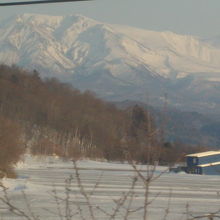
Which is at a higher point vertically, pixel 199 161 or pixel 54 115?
pixel 54 115

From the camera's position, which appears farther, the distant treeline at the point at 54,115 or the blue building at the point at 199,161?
the distant treeline at the point at 54,115

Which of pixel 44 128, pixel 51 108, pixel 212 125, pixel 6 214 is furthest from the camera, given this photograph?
pixel 212 125

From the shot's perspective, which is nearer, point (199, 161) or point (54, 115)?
point (199, 161)

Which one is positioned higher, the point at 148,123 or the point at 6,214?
the point at 148,123

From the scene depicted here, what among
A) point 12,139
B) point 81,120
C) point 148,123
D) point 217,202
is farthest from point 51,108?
point 148,123

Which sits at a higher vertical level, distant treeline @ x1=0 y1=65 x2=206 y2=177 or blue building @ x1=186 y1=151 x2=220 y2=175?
distant treeline @ x1=0 y1=65 x2=206 y2=177

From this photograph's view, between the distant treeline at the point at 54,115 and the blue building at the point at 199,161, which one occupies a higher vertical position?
the distant treeline at the point at 54,115

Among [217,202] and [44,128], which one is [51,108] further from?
[217,202]

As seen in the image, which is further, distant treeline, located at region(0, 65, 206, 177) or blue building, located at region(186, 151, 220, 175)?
distant treeline, located at region(0, 65, 206, 177)

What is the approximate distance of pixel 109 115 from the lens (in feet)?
264

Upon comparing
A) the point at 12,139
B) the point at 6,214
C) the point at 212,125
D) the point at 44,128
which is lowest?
the point at 6,214

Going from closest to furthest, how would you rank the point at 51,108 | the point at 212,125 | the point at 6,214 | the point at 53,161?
1. the point at 6,214
2. the point at 53,161
3. the point at 51,108
4. the point at 212,125

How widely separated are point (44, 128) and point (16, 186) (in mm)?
48413

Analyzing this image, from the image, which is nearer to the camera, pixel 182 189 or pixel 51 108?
pixel 182 189
